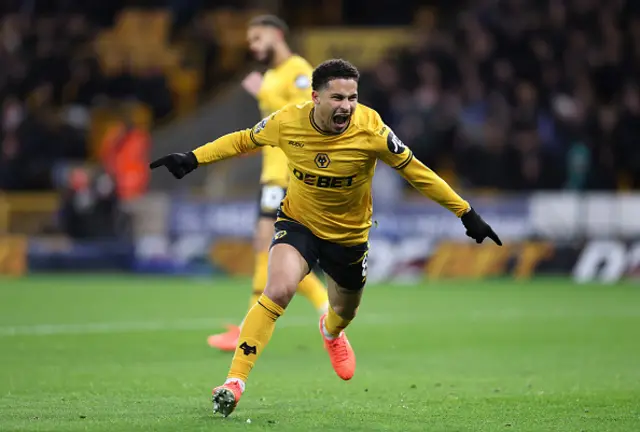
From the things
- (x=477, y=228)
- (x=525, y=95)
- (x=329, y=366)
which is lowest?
(x=329, y=366)

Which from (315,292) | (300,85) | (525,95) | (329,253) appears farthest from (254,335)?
(525,95)

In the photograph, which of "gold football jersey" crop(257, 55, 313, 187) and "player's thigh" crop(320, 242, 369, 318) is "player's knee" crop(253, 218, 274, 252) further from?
"player's thigh" crop(320, 242, 369, 318)

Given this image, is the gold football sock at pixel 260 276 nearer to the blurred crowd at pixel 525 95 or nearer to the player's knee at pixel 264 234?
the player's knee at pixel 264 234

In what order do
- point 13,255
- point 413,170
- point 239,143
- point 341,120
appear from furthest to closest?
point 13,255 < point 239,143 < point 413,170 < point 341,120

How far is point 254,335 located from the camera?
23.6ft

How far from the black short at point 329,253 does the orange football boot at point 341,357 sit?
726 millimetres

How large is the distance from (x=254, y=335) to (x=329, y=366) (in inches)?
120

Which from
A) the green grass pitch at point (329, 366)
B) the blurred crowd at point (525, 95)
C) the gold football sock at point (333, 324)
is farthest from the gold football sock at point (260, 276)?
the blurred crowd at point (525, 95)

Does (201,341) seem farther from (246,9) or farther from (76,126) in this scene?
(246,9)

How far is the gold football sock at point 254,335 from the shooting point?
23.2ft

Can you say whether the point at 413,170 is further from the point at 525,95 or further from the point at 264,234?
the point at 525,95

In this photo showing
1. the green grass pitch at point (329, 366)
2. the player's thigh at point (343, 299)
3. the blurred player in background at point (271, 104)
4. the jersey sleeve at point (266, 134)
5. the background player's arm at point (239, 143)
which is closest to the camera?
the green grass pitch at point (329, 366)

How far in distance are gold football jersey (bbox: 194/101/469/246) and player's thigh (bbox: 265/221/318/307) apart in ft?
0.34

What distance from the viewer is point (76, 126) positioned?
2561 centimetres
